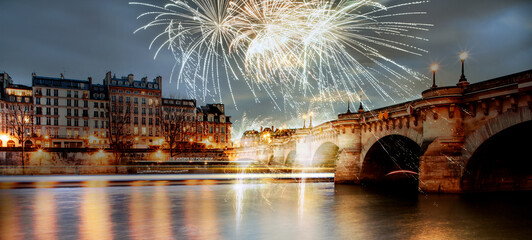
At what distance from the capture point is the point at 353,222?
818 inches

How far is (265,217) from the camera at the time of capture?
72.2ft

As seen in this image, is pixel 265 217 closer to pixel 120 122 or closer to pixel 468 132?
pixel 468 132

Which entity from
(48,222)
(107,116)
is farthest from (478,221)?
(107,116)

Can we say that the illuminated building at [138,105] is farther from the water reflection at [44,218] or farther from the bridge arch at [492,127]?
the bridge arch at [492,127]

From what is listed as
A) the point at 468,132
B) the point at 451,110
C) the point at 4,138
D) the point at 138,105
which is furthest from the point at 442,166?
the point at 4,138

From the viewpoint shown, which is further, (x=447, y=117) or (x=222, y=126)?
(x=222, y=126)

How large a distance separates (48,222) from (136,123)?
100858 mm

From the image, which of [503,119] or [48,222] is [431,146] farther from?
[48,222]

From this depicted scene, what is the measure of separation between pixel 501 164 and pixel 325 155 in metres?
32.5

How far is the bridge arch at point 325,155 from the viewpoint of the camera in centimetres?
5754

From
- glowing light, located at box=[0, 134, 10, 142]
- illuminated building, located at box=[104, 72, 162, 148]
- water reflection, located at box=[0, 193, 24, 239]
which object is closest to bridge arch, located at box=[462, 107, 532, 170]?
water reflection, located at box=[0, 193, 24, 239]

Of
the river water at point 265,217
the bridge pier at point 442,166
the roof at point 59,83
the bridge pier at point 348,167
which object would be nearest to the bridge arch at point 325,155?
the bridge pier at point 348,167

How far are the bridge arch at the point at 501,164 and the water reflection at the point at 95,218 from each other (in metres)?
23.5

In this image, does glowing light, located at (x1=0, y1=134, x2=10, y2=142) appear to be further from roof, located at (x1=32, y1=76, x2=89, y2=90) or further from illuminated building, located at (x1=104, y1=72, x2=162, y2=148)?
illuminated building, located at (x1=104, y1=72, x2=162, y2=148)
